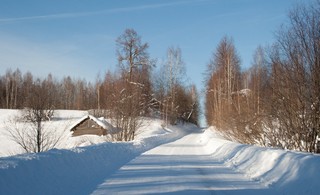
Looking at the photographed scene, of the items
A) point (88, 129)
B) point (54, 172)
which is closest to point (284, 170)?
point (54, 172)

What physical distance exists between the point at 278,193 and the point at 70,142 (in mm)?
40023

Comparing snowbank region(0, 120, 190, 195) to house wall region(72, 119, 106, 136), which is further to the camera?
house wall region(72, 119, 106, 136)

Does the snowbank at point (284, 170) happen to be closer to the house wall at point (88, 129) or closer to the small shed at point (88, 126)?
the small shed at point (88, 126)

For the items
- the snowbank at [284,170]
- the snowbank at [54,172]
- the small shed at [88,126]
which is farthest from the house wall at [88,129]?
the snowbank at [284,170]

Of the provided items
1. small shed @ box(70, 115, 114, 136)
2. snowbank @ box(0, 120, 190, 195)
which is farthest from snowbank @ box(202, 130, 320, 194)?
small shed @ box(70, 115, 114, 136)

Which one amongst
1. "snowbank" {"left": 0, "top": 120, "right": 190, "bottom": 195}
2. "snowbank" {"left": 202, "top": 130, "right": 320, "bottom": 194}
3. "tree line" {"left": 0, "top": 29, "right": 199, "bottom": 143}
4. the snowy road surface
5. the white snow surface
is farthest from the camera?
"tree line" {"left": 0, "top": 29, "right": 199, "bottom": 143}

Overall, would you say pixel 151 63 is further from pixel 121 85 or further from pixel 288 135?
pixel 288 135

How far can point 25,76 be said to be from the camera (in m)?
112

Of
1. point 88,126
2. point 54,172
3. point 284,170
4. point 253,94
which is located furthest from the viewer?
point 88,126

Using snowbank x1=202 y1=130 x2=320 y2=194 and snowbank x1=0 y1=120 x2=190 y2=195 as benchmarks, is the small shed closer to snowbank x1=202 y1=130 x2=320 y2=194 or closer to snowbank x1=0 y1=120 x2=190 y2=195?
snowbank x1=0 y1=120 x2=190 y2=195

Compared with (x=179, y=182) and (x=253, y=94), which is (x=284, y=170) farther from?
(x=253, y=94)

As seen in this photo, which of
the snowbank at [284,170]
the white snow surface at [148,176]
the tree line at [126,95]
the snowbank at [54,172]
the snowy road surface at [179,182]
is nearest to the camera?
the snowbank at [54,172]

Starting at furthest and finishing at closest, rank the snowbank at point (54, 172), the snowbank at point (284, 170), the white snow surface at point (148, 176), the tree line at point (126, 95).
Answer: the tree line at point (126, 95) → the snowbank at point (284, 170) → the white snow surface at point (148, 176) → the snowbank at point (54, 172)

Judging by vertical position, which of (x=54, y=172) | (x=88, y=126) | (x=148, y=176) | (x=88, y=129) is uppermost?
(x=88, y=126)
